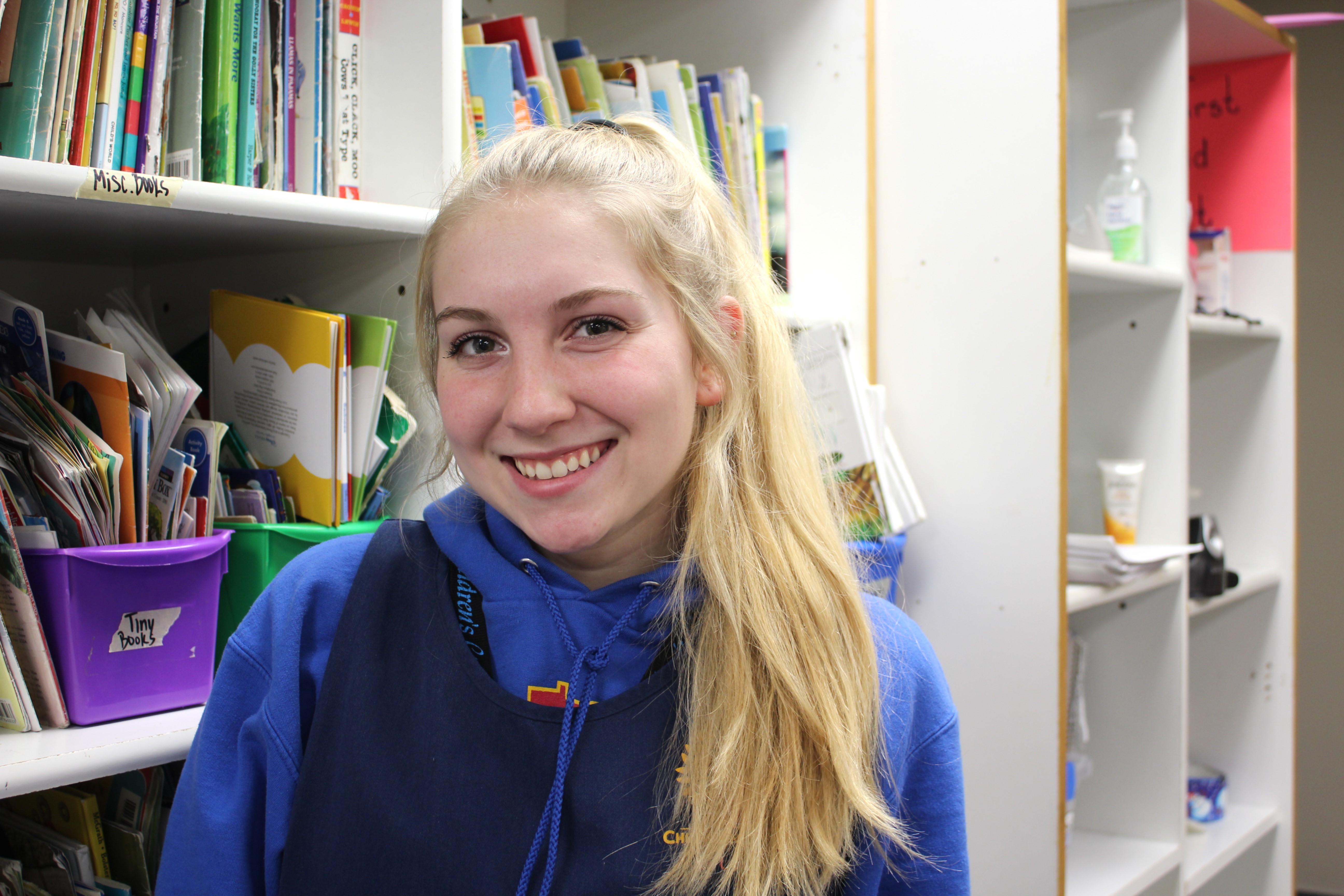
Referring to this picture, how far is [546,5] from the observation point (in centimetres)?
179

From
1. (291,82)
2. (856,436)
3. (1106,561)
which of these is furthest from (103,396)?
(1106,561)

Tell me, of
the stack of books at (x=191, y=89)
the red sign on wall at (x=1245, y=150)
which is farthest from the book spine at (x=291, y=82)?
the red sign on wall at (x=1245, y=150)

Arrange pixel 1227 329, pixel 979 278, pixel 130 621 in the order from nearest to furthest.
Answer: pixel 130 621 → pixel 979 278 → pixel 1227 329

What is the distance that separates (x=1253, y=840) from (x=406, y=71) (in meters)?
2.15

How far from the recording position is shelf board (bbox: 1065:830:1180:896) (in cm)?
161

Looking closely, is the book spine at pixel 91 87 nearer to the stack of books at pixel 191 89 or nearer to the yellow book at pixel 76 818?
the stack of books at pixel 191 89

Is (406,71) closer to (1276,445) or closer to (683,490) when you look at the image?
(683,490)

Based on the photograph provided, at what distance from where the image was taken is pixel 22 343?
93 cm

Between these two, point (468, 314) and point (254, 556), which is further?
point (254, 556)

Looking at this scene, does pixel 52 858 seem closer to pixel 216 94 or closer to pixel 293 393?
pixel 293 393

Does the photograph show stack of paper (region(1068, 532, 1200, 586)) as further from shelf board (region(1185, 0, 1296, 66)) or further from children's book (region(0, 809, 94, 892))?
children's book (region(0, 809, 94, 892))

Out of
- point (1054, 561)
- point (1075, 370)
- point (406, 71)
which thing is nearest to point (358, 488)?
point (406, 71)

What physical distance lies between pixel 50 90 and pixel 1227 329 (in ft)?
6.37

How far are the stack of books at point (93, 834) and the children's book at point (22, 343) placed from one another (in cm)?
39
